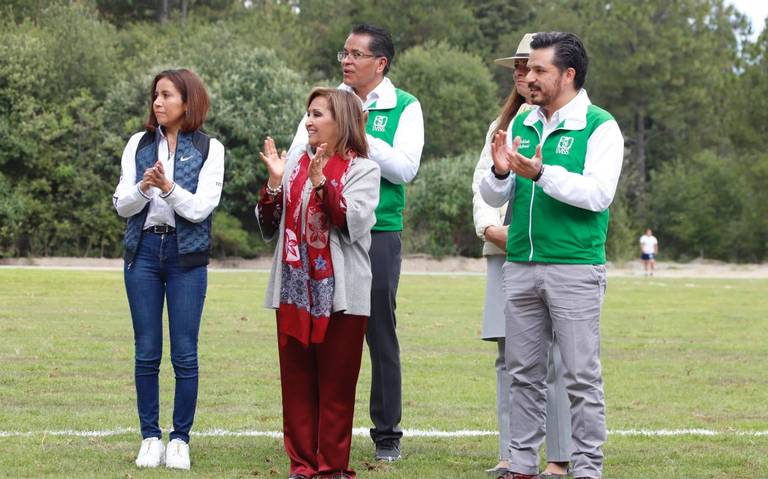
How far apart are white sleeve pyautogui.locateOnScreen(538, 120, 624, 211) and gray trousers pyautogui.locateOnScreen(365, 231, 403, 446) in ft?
4.65

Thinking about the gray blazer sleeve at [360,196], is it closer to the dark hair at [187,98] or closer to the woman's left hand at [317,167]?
the woman's left hand at [317,167]

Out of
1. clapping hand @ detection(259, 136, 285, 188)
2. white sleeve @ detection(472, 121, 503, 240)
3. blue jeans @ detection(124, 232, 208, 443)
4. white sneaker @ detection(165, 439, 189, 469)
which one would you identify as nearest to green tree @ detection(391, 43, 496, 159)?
white sleeve @ detection(472, 121, 503, 240)

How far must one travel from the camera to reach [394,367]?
7.53m

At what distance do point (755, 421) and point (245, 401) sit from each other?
4293 millimetres

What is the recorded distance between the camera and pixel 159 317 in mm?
7109

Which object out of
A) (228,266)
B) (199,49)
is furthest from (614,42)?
(228,266)

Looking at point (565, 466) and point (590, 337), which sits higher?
point (590, 337)

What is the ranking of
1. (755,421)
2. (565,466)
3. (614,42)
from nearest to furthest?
(565,466)
(755,421)
(614,42)

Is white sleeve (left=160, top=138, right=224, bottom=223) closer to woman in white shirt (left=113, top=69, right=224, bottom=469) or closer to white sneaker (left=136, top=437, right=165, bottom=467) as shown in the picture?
woman in white shirt (left=113, top=69, right=224, bottom=469)

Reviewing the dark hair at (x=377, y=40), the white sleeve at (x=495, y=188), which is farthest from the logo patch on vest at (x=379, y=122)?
the white sleeve at (x=495, y=188)

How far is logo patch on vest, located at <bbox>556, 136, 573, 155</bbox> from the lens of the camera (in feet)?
21.2

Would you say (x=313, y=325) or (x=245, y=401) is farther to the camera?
(x=245, y=401)

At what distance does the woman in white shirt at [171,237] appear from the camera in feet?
22.7

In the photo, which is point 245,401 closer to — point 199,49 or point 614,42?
point 199,49
